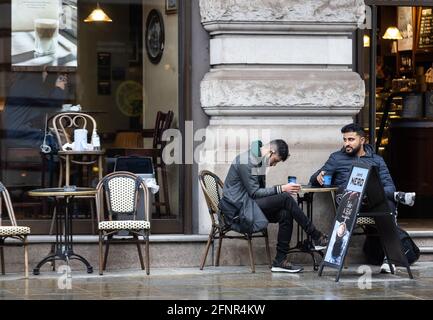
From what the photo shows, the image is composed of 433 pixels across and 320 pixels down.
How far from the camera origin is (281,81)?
12906 mm

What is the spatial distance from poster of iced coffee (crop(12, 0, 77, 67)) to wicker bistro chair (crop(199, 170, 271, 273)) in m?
2.01

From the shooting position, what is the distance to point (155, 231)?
13.1 m

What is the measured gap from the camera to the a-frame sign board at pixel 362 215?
1180 centimetres

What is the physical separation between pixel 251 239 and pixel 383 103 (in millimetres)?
3892

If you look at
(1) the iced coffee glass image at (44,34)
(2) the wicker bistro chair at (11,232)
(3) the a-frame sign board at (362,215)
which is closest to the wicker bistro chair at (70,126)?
(1) the iced coffee glass image at (44,34)

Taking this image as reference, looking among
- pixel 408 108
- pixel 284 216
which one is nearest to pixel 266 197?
pixel 284 216

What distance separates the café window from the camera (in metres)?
13.0

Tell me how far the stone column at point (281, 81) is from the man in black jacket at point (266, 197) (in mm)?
637

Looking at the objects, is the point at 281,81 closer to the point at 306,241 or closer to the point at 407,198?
the point at 306,241

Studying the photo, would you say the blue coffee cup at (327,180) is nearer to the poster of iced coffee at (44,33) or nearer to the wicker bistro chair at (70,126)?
the wicker bistro chair at (70,126)

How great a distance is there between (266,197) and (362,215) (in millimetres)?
1097

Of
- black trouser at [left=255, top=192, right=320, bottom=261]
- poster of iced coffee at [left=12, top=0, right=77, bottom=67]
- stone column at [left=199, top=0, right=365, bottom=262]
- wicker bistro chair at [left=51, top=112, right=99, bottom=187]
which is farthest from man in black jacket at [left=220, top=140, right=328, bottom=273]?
poster of iced coffee at [left=12, top=0, right=77, bottom=67]
